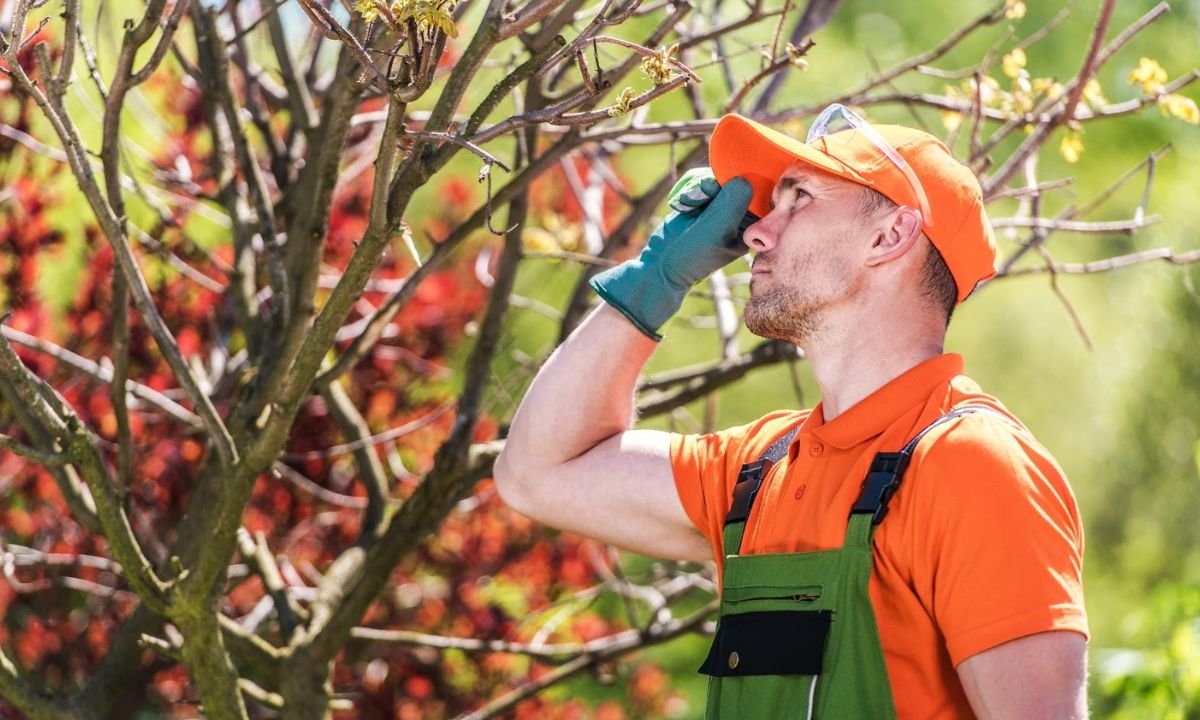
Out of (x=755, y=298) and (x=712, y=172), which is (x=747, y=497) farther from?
(x=712, y=172)

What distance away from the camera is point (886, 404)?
2061 millimetres

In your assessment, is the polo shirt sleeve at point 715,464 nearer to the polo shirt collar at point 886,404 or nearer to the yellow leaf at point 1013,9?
the polo shirt collar at point 886,404

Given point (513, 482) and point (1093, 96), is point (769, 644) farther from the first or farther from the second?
point (1093, 96)

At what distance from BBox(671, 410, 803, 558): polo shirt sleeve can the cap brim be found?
40cm

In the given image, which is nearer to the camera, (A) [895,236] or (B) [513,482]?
(A) [895,236]

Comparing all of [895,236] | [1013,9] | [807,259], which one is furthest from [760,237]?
[1013,9]

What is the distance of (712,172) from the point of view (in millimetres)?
2430

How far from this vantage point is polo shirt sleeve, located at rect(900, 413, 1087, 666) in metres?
1.69

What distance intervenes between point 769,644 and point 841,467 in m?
0.31

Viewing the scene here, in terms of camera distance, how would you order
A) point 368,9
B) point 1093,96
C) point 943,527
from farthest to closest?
point 1093,96 < point 943,527 < point 368,9

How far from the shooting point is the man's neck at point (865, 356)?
2139mm

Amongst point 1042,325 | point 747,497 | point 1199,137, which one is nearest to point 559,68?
point 747,497

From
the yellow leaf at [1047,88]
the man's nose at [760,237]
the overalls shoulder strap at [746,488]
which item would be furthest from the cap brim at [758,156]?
the yellow leaf at [1047,88]

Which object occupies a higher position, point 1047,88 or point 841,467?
point 1047,88
